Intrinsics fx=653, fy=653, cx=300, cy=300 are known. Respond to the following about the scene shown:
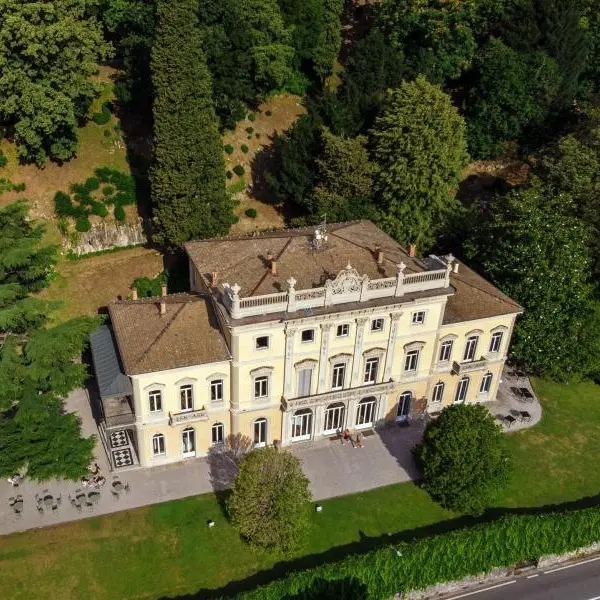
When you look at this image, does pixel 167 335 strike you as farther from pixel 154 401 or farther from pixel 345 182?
pixel 345 182

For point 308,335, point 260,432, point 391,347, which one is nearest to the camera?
point 308,335

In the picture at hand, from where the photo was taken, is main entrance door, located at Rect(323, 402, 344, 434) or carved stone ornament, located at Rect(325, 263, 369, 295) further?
main entrance door, located at Rect(323, 402, 344, 434)

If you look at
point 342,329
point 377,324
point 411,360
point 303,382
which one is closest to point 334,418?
point 303,382

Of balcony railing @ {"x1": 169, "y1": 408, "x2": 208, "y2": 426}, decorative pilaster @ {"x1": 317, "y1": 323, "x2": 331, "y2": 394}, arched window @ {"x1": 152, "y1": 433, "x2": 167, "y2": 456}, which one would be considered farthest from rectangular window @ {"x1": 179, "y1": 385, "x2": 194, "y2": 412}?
decorative pilaster @ {"x1": 317, "y1": 323, "x2": 331, "y2": 394}

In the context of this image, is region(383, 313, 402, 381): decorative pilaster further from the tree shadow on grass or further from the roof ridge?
the roof ridge

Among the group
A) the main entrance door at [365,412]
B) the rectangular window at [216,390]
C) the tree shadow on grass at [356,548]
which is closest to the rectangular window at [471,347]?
the main entrance door at [365,412]

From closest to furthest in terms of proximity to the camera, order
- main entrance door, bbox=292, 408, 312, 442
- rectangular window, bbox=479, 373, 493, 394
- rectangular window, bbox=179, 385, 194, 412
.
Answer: rectangular window, bbox=179, 385, 194, 412
main entrance door, bbox=292, 408, 312, 442
rectangular window, bbox=479, 373, 493, 394

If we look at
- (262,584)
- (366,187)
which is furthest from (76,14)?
(262,584)
